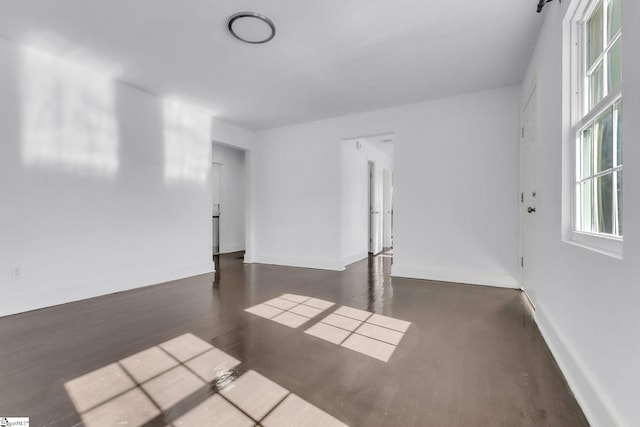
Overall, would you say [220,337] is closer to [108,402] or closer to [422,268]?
[108,402]

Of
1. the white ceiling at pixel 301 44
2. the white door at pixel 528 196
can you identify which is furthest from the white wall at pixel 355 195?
the white door at pixel 528 196

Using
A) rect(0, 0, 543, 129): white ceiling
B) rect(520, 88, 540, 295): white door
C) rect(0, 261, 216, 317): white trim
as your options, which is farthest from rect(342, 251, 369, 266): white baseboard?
rect(0, 0, 543, 129): white ceiling

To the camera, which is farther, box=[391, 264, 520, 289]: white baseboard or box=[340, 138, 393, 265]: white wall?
box=[340, 138, 393, 265]: white wall

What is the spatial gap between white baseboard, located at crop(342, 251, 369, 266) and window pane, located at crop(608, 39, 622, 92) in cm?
439

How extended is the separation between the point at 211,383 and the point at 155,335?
102cm

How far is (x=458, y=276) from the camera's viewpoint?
430cm

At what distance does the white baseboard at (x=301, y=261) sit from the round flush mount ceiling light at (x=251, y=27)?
3662mm

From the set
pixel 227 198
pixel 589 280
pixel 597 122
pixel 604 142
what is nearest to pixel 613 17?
pixel 597 122

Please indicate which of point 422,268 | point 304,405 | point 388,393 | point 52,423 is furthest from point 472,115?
point 52,423

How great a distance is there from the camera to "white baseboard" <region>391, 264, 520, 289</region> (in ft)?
13.2

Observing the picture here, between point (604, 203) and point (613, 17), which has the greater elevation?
point (613, 17)

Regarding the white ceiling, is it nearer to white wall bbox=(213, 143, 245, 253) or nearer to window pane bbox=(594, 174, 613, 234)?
window pane bbox=(594, 174, 613, 234)

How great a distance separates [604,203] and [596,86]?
699mm

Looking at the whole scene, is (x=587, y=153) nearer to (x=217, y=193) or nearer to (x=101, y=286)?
(x=101, y=286)
